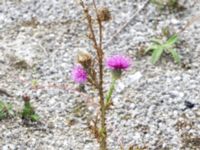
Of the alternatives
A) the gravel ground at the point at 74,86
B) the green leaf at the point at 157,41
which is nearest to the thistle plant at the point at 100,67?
the gravel ground at the point at 74,86

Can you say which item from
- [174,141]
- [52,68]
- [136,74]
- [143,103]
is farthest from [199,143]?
[52,68]

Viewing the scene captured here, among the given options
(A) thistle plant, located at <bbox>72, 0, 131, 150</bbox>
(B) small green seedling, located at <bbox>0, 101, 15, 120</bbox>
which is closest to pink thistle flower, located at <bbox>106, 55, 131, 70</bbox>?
(A) thistle plant, located at <bbox>72, 0, 131, 150</bbox>

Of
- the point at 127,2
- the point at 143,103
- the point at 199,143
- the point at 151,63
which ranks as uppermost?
the point at 127,2

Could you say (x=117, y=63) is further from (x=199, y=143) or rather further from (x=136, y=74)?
(x=136, y=74)

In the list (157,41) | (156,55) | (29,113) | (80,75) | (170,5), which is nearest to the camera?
(80,75)

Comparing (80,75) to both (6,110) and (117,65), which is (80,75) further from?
(6,110)

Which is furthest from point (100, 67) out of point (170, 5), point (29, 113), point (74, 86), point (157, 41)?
point (170, 5)

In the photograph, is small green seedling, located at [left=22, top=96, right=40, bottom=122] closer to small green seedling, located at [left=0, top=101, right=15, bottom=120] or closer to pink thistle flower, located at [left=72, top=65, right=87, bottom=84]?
small green seedling, located at [left=0, top=101, right=15, bottom=120]
